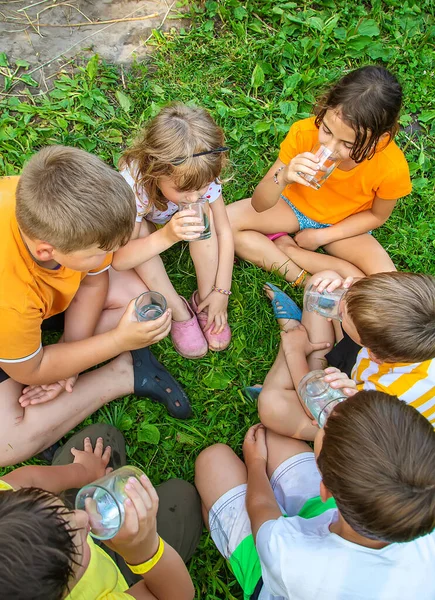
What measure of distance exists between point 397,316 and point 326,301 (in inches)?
26.6

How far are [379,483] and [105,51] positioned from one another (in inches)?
138

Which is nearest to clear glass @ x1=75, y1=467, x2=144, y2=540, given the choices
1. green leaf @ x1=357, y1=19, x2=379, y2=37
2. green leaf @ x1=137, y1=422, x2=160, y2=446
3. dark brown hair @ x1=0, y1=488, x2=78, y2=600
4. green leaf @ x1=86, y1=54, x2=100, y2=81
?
dark brown hair @ x1=0, y1=488, x2=78, y2=600

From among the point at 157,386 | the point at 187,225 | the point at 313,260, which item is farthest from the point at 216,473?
the point at 313,260

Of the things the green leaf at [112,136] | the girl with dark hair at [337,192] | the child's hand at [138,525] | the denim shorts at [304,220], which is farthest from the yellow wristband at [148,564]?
the green leaf at [112,136]

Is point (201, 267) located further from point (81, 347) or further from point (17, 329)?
point (17, 329)

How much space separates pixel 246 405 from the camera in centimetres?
290

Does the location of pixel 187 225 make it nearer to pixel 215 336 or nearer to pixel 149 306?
pixel 149 306

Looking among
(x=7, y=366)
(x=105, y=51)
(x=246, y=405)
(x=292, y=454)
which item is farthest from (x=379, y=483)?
(x=105, y=51)

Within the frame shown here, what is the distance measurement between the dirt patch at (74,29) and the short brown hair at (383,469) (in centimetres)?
319

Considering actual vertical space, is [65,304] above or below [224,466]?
above

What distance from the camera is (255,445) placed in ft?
8.62

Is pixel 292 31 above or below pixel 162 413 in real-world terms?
above

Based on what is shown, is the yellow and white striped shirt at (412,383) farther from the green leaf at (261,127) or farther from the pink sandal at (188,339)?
the green leaf at (261,127)

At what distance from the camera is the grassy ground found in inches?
113
